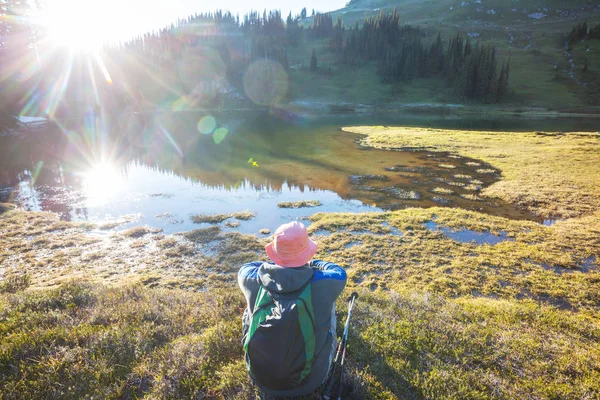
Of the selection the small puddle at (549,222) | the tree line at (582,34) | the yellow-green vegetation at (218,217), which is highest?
the tree line at (582,34)

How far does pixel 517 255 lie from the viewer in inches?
491

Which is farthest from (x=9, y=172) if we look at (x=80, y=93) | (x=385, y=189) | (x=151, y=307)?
(x=80, y=93)

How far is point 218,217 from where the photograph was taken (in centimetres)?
1855

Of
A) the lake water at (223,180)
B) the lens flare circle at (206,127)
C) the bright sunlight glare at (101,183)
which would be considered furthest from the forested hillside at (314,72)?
the bright sunlight glare at (101,183)

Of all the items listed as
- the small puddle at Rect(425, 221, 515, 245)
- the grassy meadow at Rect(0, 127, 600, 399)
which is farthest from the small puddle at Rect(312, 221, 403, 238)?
the small puddle at Rect(425, 221, 515, 245)

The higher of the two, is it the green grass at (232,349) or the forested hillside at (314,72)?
the forested hillside at (314,72)

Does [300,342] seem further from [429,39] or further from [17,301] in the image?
[429,39]

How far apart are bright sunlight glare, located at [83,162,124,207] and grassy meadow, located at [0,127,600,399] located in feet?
15.2

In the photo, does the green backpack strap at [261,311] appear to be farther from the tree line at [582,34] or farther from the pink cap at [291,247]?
the tree line at [582,34]

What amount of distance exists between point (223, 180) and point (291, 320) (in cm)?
2481

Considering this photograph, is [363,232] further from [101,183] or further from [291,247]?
[101,183]

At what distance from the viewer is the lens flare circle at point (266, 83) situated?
477 feet

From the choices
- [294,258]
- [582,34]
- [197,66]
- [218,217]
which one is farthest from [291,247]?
[582,34]

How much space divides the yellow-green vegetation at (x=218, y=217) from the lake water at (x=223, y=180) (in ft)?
1.25
